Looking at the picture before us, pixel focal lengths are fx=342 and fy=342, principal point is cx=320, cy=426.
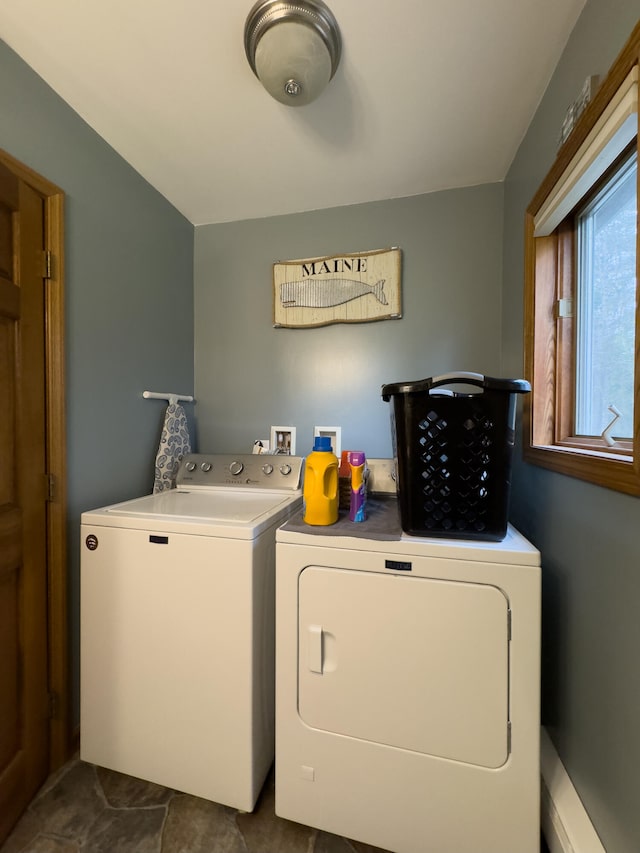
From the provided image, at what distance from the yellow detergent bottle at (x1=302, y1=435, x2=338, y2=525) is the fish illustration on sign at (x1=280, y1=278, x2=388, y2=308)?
116cm

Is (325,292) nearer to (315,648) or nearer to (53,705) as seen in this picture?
(315,648)

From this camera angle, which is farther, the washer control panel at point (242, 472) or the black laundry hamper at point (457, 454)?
the washer control panel at point (242, 472)

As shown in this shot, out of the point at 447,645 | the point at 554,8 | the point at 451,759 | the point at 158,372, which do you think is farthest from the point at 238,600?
the point at 554,8

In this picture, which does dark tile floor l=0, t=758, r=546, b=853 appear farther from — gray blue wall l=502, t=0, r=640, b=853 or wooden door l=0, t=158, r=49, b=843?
gray blue wall l=502, t=0, r=640, b=853

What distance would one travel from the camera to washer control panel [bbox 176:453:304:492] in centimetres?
164

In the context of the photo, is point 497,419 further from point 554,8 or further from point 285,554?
point 554,8

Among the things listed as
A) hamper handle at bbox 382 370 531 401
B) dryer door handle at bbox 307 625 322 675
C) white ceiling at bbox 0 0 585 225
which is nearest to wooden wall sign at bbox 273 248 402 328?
white ceiling at bbox 0 0 585 225

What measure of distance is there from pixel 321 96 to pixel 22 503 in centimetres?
186

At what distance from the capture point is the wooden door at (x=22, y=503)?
1127mm

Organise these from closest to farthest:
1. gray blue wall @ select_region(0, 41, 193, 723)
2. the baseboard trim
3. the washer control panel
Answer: the baseboard trim < gray blue wall @ select_region(0, 41, 193, 723) < the washer control panel

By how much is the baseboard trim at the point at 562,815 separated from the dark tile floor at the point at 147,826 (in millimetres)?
144

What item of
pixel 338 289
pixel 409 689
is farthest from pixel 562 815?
pixel 338 289

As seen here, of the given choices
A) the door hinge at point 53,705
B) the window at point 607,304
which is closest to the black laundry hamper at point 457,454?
the window at point 607,304

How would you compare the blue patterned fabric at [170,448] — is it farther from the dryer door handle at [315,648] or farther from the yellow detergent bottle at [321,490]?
the dryer door handle at [315,648]
